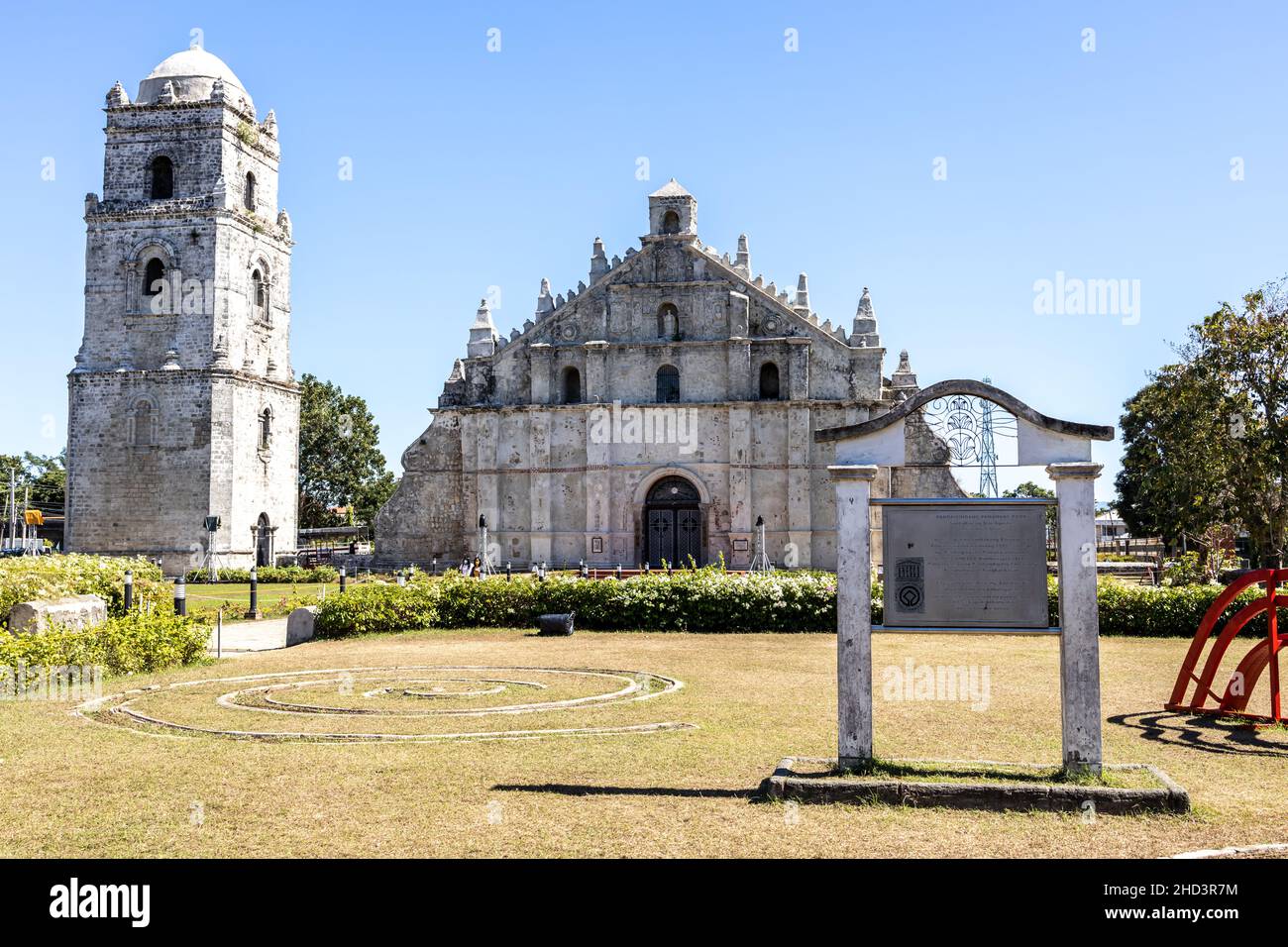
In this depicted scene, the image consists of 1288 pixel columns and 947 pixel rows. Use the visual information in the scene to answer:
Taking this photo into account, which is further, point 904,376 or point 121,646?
point 904,376

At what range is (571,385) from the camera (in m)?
42.4

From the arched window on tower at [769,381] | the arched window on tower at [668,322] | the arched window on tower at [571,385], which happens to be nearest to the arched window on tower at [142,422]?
the arched window on tower at [571,385]

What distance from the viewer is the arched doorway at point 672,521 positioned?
41.2 m

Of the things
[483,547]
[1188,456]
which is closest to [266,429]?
[483,547]

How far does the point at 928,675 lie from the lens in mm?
14531

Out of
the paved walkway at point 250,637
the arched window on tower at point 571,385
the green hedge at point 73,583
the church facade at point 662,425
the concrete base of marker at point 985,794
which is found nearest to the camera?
the concrete base of marker at point 985,794

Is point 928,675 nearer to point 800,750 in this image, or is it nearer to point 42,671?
point 800,750

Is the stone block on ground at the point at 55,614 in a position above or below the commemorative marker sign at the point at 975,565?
below

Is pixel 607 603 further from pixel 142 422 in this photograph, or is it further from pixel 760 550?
pixel 142 422

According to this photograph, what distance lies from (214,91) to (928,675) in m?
40.1

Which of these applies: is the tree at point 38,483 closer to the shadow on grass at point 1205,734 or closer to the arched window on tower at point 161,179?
the arched window on tower at point 161,179

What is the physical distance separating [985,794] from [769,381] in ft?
113

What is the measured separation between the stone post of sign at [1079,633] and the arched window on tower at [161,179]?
43.9 meters
